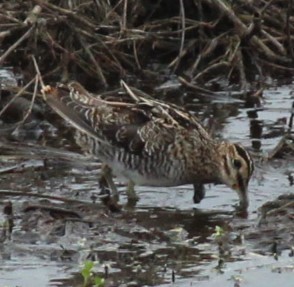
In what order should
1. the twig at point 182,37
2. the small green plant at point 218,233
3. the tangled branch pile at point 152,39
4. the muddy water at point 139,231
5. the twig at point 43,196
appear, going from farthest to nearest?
the twig at point 182,37 → the tangled branch pile at point 152,39 → the twig at point 43,196 → the small green plant at point 218,233 → the muddy water at point 139,231

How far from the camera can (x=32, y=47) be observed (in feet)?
32.8

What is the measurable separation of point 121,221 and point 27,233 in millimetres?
574

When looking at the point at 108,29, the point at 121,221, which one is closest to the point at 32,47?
the point at 108,29

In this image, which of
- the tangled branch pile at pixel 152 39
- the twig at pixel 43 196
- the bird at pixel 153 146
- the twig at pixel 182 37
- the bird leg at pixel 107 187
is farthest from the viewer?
the twig at pixel 182 37

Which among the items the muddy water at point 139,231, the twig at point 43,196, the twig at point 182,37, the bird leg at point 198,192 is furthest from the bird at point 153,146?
the twig at point 182,37

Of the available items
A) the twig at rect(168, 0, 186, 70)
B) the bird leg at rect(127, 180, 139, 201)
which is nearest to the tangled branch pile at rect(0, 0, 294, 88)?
the twig at rect(168, 0, 186, 70)

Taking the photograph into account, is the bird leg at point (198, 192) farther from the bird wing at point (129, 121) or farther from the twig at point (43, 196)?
the twig at point (43, 196)

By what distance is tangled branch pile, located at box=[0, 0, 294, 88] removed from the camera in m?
9.92

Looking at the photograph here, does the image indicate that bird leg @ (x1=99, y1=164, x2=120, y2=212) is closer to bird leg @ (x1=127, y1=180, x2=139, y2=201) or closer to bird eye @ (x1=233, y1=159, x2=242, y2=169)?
bird leg @ (x1=127, y1=180, x2=139, y2=201)

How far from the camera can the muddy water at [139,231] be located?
6.27m

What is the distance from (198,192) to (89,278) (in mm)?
2034

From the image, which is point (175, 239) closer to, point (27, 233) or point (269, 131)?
point (27, 233)

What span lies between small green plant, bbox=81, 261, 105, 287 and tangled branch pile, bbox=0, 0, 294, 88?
3.89 metres

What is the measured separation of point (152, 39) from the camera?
34.9ft
